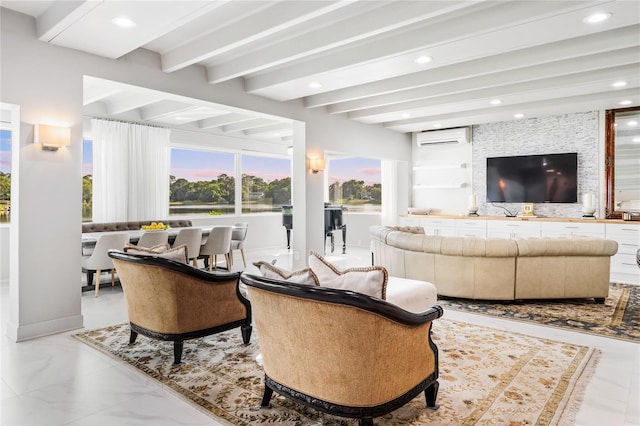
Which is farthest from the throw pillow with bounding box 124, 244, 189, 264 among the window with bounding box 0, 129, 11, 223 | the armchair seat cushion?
the window with bounding box 0, 129, 11, 223

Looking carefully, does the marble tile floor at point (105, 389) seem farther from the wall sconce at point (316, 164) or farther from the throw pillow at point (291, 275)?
the wall sconce at point (316, 164)

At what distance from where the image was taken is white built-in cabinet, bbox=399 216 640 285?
6129 millimetres

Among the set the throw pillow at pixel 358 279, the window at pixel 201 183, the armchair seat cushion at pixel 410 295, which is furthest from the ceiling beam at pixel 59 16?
the window at pixel 201 183

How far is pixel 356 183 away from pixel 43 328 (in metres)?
8.38

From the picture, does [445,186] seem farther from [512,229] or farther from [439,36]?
[439,36]

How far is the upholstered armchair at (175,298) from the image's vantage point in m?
2.99

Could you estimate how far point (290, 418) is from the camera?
227cm

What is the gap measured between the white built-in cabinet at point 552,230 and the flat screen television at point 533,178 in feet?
2.23

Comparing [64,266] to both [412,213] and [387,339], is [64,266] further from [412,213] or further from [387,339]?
[412,213]

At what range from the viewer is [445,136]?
848 cm

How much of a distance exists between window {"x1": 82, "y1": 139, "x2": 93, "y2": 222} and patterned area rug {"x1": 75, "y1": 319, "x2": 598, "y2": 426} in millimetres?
4103

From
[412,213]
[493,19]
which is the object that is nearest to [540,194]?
[412,213]

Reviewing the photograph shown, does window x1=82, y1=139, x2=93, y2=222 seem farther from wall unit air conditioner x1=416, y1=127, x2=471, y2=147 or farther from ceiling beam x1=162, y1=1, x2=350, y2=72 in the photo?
wall unit air conditioner x1=416, y1=127, x2=471, y2=147

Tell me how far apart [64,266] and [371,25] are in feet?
11.7
